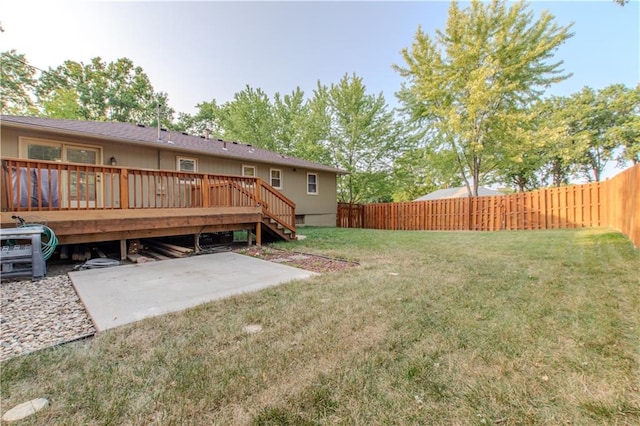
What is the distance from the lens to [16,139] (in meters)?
6.83

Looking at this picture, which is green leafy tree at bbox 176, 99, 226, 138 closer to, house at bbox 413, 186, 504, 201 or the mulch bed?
house at bbox 413, 186, 504, 201

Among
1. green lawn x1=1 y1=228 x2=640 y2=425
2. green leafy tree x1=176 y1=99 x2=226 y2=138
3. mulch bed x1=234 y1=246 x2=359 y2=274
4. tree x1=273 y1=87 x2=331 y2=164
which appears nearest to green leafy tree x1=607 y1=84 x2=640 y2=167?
tree x1=273 y1=87 x2=331 y2=164

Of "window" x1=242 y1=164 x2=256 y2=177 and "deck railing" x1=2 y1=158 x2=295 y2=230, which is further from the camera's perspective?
"window" x1=242 y1=164 x2=256 y2=177

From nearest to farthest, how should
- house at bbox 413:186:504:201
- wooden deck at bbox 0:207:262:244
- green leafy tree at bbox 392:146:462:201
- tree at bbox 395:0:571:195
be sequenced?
1. wooden deck at bbox 0:207:262:244
2. tree at bbox 395:0:571:195
3. green leafy tree at bbox 392:146:462:201
4. house at bbox 413:186:504:201

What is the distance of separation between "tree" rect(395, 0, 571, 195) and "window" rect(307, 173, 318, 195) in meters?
6.98

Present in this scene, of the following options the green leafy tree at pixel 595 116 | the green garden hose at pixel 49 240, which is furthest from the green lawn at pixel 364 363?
the green leafy tree at pixel 595 116

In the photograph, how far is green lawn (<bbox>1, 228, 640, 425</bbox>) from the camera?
1430 millimetres

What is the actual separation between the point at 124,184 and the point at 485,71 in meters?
14.0

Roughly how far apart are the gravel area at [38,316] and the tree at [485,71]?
1451 centimetres

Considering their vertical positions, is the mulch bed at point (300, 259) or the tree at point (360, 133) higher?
the tree at point (360, 133)

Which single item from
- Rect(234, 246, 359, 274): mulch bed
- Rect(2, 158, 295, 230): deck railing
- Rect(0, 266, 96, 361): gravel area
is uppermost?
Rect(2, 158, 295, 230): deck railing

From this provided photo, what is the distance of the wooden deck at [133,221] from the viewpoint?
176 inches

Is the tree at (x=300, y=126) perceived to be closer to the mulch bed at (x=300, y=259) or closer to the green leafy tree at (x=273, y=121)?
the green leafy tree at (x=273, y=121)

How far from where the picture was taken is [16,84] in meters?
18.4
